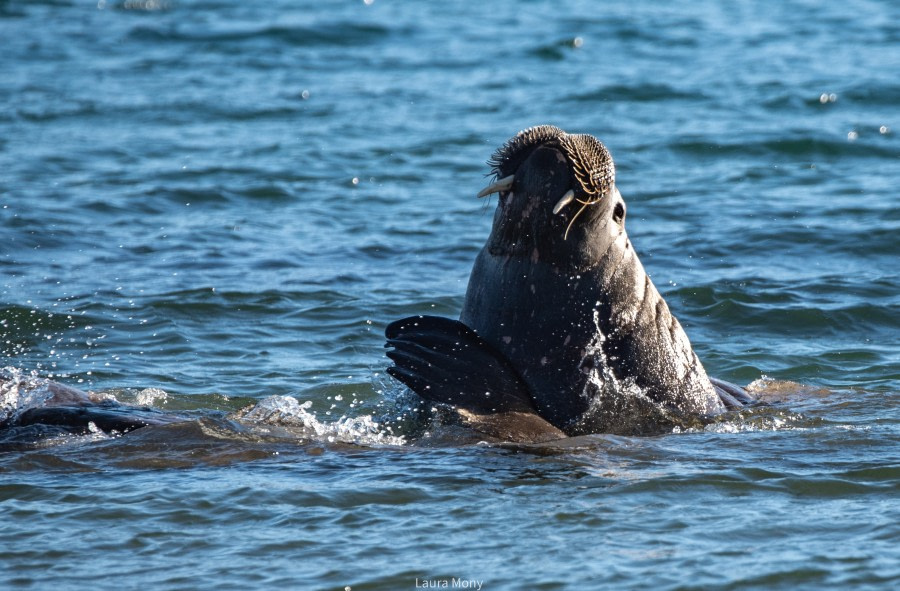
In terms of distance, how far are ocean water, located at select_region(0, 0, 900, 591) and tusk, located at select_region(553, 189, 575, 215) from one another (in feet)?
3.57

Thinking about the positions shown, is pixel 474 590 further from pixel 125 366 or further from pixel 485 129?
pixel 485 129

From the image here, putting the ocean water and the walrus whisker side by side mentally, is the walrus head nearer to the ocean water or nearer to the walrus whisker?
the walrus whisker

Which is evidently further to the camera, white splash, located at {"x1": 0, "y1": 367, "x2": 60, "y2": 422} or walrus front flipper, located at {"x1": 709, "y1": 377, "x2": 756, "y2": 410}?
walrus front flipper, located at {"x1": 709, "y1": 377, "x2": 756, "y2": 410}

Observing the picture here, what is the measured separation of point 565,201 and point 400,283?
203 inches

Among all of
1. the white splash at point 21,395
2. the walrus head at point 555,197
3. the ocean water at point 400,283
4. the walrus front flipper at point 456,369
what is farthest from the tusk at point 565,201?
the white splash at point 21,395

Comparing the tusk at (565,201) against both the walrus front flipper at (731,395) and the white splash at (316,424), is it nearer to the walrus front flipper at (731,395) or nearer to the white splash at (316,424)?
the white splash at (316,424)

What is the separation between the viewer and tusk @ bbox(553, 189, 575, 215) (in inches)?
236

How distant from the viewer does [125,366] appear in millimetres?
9039

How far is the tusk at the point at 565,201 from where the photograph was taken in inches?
236

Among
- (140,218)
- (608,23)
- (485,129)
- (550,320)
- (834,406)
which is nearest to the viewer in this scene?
(550,320)

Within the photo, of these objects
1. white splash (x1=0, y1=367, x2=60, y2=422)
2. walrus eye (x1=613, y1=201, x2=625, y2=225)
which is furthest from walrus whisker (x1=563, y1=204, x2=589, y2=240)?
white splash (x1=0, y1=367, x2=60, y2=422)

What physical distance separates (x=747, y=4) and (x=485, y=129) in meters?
11.9

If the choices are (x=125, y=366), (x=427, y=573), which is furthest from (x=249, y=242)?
(x=427, y=573)

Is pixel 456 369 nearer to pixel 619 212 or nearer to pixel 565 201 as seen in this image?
Answer: pixel 565 201
